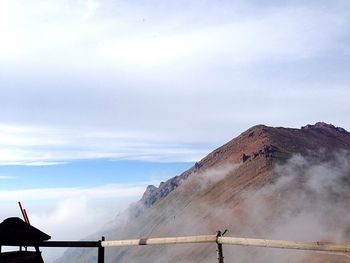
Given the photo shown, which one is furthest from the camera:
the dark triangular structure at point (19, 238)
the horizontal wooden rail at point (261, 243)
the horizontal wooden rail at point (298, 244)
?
the dark triangular structure at point (19, 238)

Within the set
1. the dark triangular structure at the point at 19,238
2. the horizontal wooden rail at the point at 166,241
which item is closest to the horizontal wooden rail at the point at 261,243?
the horizontal wooden rail at the point at 166,241

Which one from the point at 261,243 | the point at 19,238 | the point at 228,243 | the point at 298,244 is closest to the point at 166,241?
the point at 228,243

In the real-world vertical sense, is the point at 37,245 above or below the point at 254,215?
below

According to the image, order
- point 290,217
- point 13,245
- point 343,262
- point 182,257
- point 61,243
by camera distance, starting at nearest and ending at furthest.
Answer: point 13,245 → point 61,243 → point 343,262 → point 290,217 → point 182,257

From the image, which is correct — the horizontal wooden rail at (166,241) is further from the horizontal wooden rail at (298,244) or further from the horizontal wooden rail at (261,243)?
the horizontal wooden rail at (298,244)

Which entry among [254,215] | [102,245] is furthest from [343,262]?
[102,245]

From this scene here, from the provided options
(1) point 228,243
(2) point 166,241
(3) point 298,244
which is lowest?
(3) point 298,244

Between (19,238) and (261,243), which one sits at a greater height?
(19,238)

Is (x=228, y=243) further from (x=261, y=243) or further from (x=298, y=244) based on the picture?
(x=298, y=244)

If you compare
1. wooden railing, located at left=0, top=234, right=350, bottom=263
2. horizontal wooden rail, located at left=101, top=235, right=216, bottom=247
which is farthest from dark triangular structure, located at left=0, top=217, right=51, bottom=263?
horizontal wooden rail, located at left=101, top=235, right=216, bottom=247

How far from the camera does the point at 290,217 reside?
585 ft

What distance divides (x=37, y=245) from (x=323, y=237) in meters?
149

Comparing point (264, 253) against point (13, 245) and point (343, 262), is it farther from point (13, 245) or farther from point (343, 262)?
point (13, 245)

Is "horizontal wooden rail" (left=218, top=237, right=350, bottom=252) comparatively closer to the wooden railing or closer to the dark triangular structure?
the wooden railing
